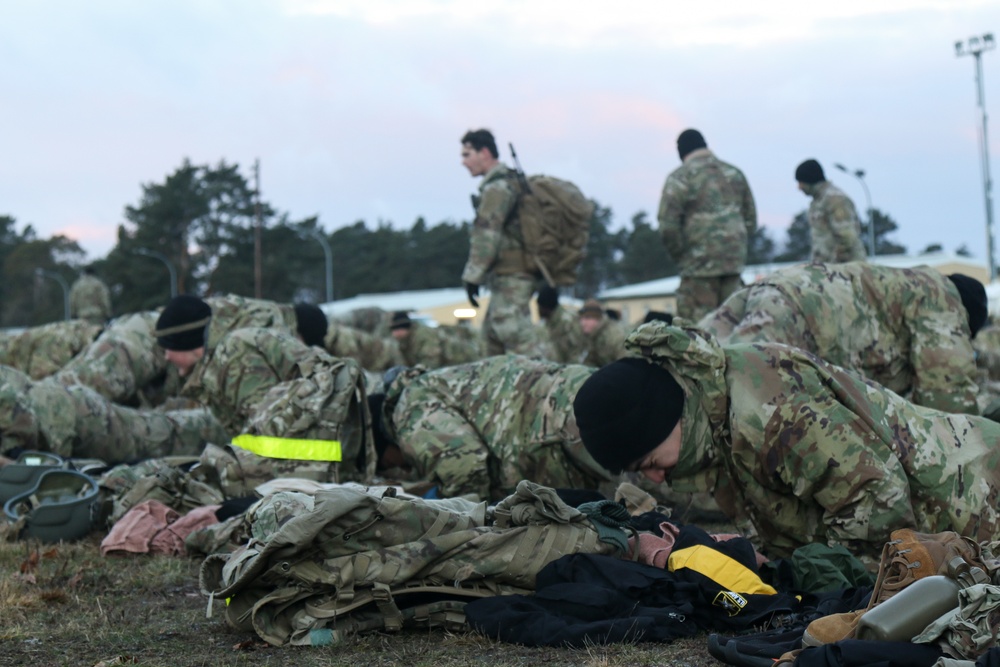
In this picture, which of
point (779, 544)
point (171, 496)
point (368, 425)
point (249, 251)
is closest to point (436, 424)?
point (368, 425)

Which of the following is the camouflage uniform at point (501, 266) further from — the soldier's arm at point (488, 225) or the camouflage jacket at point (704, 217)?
the camouflage jacket at point (704, 217)

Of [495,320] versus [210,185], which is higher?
[210,185]

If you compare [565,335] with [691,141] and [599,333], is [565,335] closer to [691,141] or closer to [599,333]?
[599,333]

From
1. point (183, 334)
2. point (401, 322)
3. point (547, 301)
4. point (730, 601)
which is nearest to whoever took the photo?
point (730, 601)

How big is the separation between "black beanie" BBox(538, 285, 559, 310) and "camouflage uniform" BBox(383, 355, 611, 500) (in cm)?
663

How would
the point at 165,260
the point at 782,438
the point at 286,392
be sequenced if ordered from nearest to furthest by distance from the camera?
the point at 782,438, the point at 286,392, the point at 165,260

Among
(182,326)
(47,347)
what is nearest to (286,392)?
(182,326)

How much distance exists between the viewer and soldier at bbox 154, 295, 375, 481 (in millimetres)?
5836

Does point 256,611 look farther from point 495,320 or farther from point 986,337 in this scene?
point 986,337

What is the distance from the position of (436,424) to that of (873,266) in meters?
2.40

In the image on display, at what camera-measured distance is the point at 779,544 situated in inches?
167

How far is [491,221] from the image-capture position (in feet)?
32.1

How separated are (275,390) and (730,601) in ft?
10.3

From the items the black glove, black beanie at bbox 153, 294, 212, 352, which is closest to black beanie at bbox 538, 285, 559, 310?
the black glove
